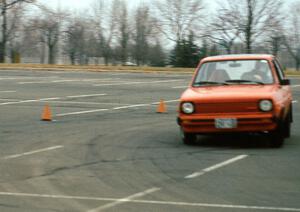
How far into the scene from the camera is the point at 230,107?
10203mm

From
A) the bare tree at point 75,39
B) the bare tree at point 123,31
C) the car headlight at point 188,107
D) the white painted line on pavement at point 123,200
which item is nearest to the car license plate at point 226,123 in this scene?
the car headlight at point 188,107

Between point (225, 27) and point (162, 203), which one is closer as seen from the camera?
point (162, 203)

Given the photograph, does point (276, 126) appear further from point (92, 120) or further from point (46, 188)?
point (92, 120)

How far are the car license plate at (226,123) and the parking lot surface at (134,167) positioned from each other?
38 centimetres

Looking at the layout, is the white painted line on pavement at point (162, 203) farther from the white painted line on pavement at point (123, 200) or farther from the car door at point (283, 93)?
the car door at point (283, 93)

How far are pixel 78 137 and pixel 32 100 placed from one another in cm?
885

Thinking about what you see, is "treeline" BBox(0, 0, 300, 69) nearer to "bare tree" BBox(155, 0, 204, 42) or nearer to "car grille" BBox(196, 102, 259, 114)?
"bare tree" BBox(155, 0, 204, 42)

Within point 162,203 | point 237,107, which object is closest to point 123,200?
point 162,203

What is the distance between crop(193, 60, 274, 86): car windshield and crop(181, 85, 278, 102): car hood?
292 mm

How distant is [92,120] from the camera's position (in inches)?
588

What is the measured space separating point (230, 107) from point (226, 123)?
0.26m

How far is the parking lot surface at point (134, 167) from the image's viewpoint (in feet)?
21.7

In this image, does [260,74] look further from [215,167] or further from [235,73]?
[215,167]

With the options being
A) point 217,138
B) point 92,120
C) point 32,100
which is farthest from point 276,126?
point 32,100
